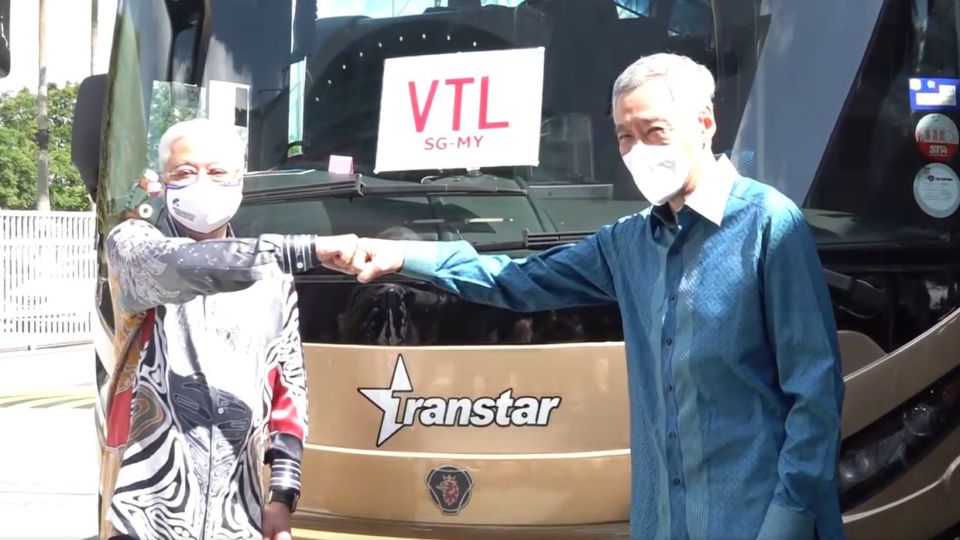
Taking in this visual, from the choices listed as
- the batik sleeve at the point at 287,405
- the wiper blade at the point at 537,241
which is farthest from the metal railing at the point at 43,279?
the batik sleeve at the point at 287,405

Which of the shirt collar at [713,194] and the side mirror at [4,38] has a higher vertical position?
the side mirror at [4,38]

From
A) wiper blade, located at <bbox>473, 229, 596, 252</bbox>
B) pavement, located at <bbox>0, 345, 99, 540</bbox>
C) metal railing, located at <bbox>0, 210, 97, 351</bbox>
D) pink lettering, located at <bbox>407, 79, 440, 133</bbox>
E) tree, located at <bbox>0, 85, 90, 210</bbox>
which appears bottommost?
pavement, located at <bbox>0, 345, 99, 540</bbox>

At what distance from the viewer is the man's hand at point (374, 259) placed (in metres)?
2.68

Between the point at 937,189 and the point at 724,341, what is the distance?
145cm

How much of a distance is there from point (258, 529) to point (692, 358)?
103 cm

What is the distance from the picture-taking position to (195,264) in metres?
2.37

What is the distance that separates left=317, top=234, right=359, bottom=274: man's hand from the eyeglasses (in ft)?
0.80

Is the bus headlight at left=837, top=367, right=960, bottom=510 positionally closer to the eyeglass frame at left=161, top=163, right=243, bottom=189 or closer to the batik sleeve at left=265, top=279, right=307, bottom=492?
the batik sleeve at left=265, top=279, right=307, bottom=492

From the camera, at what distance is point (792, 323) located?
2.24 meters

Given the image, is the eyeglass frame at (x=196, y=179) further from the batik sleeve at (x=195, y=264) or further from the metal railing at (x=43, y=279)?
the metal railing at (x=43, y=279)

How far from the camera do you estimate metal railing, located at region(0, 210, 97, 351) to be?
18484mm

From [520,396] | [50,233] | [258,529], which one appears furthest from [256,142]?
[50,233]

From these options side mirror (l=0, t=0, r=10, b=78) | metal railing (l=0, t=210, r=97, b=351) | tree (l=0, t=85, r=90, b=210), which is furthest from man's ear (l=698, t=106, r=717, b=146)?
tree (l=0, t=85, r=90, b=210)

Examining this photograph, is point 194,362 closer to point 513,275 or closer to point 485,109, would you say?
point 513,275
